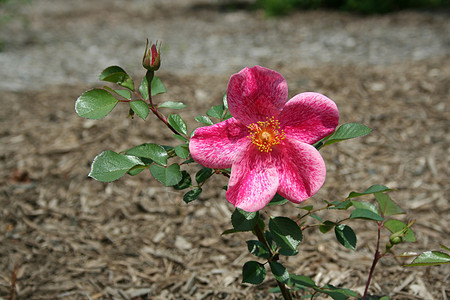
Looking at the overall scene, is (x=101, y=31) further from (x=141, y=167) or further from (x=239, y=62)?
(x=141, y=167)

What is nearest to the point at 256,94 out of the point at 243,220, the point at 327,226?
the point at 243,220

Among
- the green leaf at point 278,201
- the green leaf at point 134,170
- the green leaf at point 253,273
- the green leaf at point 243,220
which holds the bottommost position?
the green leaf at point 253,273

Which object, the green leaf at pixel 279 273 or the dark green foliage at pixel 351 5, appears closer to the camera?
the green leaf at pixel 279 273

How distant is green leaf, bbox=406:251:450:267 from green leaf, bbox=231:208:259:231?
1.32 feet

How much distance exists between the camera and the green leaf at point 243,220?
3.31 ft

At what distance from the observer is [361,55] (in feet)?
15.6

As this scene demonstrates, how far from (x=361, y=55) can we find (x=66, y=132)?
11.0 ft

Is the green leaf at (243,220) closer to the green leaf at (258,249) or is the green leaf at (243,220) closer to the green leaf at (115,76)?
the green leaf at (258,249)

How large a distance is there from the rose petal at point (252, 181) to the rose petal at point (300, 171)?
26mm

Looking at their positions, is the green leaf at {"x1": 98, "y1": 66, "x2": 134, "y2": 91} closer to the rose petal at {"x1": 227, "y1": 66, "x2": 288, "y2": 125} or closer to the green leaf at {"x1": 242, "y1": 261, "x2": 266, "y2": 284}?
the rose petal at {"x1": 227, "y1": 66, "x2": 288, "y2": 125}

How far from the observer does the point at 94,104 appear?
38.5 inches

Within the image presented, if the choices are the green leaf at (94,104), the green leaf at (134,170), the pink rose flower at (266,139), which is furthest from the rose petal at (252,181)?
the green leaf at (94,104)

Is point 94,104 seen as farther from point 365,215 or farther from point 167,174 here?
point 365,215

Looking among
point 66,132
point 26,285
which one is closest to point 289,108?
point 26,285
